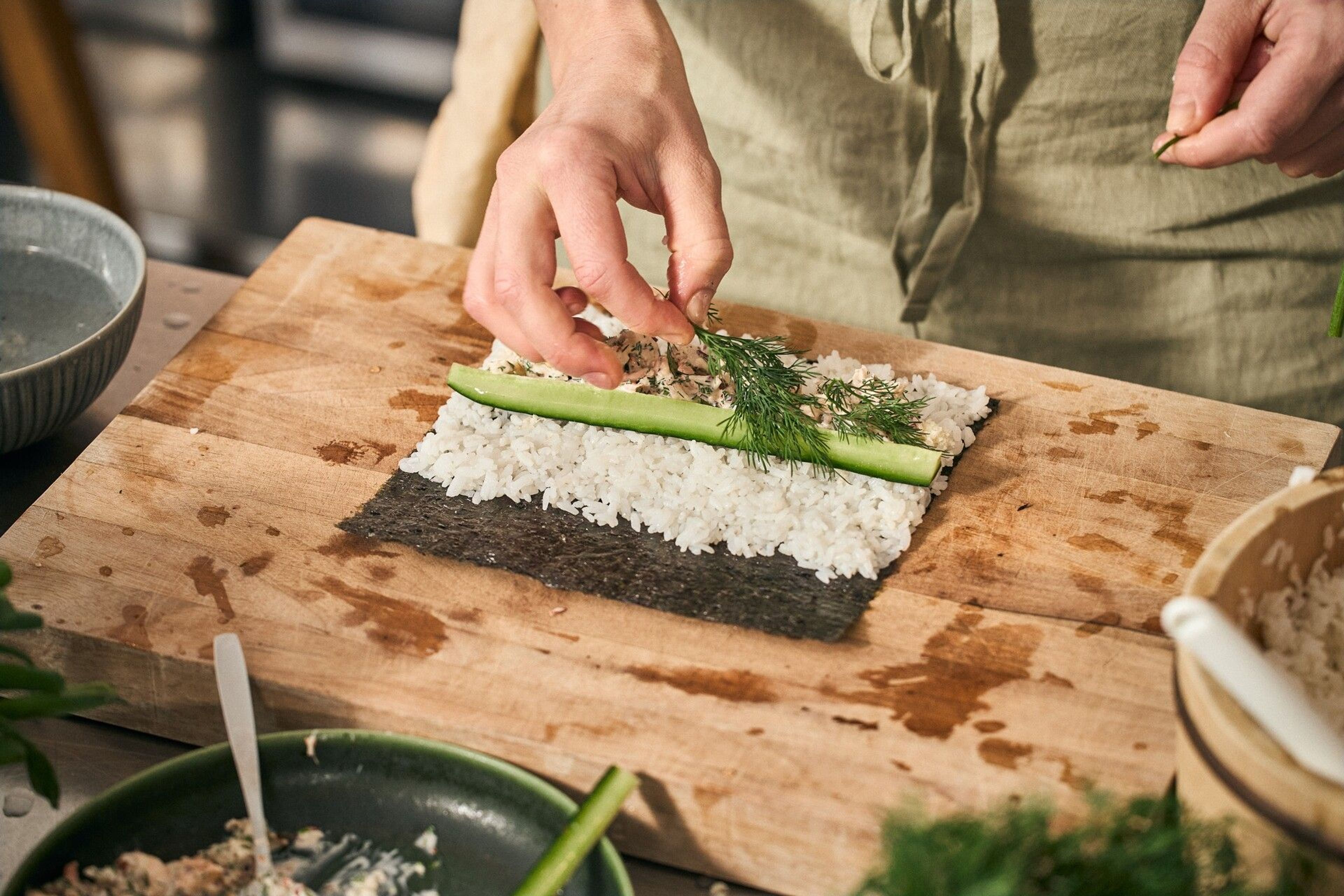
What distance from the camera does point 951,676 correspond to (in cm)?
147

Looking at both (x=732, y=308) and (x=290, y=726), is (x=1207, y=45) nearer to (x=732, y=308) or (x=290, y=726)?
(x=732, y=308)

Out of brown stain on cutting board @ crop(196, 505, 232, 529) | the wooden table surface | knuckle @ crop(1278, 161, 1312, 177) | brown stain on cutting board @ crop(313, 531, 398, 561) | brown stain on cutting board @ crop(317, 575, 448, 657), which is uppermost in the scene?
knuckle @ crop(1278, 161, 1312, 177)

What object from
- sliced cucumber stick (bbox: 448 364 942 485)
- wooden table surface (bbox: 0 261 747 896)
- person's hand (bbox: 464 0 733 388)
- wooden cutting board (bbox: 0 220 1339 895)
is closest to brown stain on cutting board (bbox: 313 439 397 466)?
wooden cutting board (bbox: 0 220 1339 895)

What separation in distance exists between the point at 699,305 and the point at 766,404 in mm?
172

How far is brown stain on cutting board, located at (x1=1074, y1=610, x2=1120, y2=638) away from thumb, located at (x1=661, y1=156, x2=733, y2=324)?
67 cm

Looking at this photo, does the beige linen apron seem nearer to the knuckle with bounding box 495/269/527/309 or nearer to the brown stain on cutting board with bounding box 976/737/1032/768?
the knuckle with bounding box 495/269/527/309

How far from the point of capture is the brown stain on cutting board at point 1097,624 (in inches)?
60.5

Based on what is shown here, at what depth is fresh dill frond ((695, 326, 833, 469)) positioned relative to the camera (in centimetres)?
173

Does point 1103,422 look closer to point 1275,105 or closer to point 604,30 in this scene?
point 1275,105

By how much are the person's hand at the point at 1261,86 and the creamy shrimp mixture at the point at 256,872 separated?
1475 millimetres

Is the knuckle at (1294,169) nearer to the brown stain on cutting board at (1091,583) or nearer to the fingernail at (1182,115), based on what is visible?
the fingernail at (1182,115)

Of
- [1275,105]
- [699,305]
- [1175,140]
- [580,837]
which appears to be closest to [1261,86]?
[1275,105]

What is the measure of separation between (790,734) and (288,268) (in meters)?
1.33

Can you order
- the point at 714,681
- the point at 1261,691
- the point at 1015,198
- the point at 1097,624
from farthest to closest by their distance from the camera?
1. the point at 1015,198
2. the point at 1097,624
3. the point at 714,681
4. the point at 1261,691
